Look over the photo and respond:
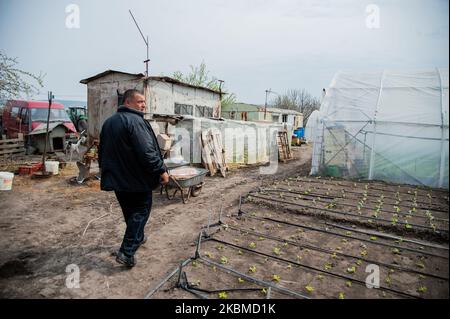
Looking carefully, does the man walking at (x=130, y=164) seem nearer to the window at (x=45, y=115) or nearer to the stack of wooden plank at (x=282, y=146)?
the stack of wooden plank at (x=282, y=146)

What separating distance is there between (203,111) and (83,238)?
40.0ft

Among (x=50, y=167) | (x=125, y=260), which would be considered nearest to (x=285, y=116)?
(x=50, y=167)

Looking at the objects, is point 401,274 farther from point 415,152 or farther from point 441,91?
point 441,91

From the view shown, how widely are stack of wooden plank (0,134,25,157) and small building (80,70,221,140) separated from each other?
3.00 meters

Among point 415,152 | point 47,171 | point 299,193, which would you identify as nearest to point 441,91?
point 415,152

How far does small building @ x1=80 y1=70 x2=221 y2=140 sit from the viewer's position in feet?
42.2

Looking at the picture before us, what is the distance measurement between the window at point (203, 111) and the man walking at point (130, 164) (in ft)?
39.8

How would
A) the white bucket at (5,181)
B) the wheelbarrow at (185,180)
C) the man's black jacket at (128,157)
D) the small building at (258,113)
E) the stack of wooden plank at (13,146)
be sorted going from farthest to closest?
the small building at (258,113)
the stack of wooden plank at (13,146)
the white bucket at (5,181)
the wheelbarrow at (185,180)
the man's black jacket at (128,157)

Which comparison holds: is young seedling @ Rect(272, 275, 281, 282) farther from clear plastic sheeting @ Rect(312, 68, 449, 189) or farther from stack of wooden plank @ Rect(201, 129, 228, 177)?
clear plastic sheeting @ Rect(312, 68, 449, 189)

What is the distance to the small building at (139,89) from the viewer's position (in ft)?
42.2

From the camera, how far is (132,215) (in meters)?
3.80

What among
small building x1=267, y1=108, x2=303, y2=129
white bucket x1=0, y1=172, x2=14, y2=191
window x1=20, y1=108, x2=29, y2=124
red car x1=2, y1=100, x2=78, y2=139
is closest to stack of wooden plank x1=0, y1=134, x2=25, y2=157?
red car x1=2, y1=100, x2=78, y2=139

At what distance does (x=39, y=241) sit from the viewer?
4797 mm

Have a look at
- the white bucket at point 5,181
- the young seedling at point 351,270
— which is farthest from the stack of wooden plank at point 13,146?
the young seedling at point 351,270
